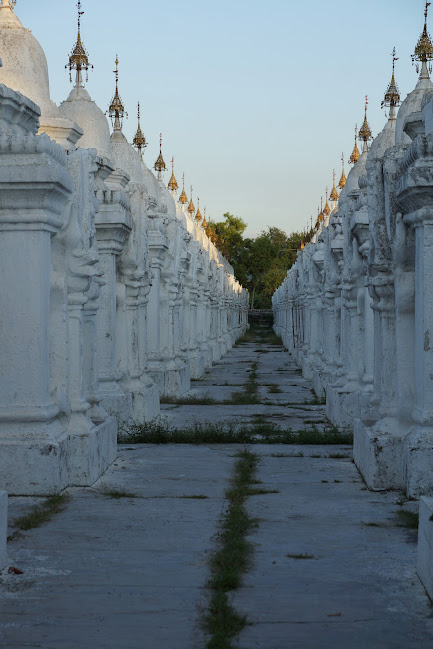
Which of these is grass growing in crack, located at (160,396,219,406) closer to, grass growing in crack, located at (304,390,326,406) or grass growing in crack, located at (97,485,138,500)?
grass growing in crack, located at (304,390,326,406)

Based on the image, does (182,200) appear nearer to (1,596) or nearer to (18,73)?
(18,73)

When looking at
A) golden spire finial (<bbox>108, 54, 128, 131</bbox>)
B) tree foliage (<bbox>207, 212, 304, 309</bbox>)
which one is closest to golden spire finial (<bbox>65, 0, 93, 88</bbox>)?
golden spire finial (<bbox>108, 54, 128, 131</bbox>)

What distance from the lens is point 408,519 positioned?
19.8 ft

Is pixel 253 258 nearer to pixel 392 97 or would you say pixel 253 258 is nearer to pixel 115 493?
pixel 392 97

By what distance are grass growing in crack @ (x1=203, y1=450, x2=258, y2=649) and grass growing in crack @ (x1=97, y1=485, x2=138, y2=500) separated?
72cm

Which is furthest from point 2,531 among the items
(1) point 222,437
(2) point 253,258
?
(2) point 253,258

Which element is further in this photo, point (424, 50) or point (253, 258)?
point (253, 258)

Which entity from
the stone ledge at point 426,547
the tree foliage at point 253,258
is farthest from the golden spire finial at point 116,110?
the tree foliage at point 253,258

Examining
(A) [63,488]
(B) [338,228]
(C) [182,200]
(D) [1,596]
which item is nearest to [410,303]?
(A) [63,488]

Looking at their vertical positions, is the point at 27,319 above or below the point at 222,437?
above

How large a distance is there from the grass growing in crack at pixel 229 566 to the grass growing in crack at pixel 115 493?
0.72 meters

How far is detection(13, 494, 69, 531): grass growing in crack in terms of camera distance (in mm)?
5820

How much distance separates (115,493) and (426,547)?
3047mm

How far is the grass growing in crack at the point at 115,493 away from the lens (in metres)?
6.93
